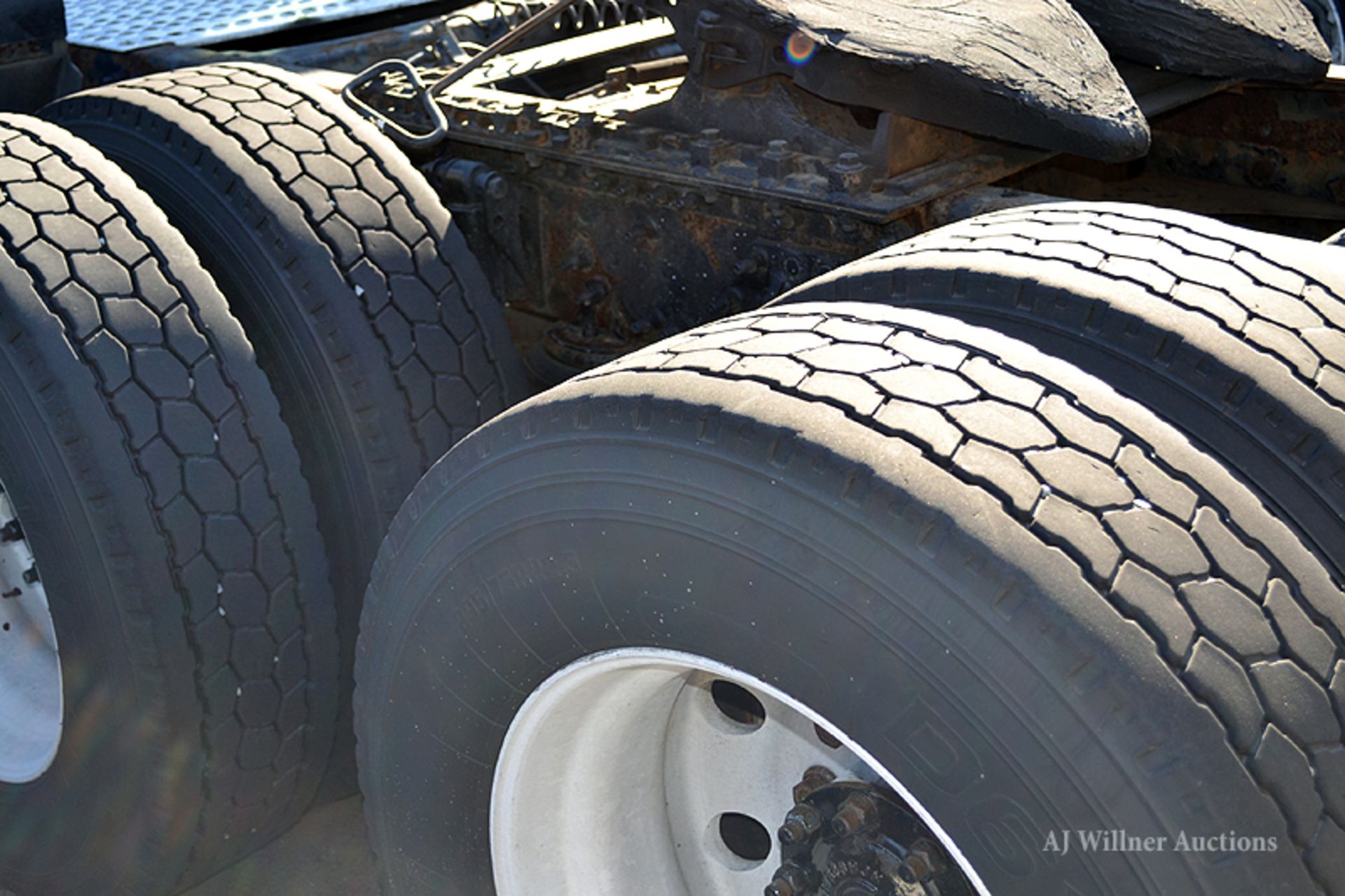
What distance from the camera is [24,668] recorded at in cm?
272

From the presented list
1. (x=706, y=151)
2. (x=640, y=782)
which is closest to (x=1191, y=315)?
(x=640, y=782)

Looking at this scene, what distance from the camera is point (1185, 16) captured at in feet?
9.55

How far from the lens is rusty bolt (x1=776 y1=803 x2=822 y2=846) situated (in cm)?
171

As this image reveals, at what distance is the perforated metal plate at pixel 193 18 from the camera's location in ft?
11.8

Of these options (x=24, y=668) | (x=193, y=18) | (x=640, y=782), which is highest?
(x=193, y=18)

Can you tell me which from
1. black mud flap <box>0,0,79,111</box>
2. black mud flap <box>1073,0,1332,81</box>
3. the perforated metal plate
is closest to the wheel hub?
black mud flap <box>1073,0,1332,81</box>

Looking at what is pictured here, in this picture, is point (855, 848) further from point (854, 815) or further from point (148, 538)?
point (148, 538)

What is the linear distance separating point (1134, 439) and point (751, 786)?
2.51 feet

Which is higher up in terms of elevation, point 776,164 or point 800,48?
point 800,48

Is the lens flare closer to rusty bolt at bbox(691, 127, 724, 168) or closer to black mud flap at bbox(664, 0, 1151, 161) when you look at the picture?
black mud flap at bbox(664, 0, 1151, 161)

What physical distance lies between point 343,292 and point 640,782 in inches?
43.8

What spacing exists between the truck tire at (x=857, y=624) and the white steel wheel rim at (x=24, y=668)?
103cm

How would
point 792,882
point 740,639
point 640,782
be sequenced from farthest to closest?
point 640,782 → point 792,882 → point 740,639

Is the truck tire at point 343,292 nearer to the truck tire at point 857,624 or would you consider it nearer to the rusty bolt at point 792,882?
the truck tire at point 857,624
